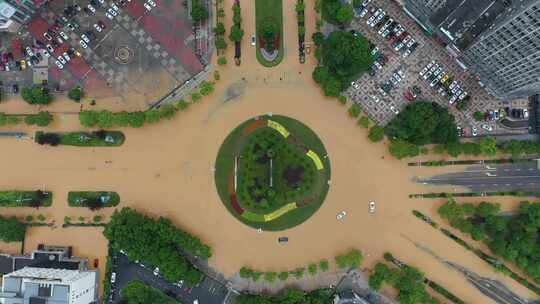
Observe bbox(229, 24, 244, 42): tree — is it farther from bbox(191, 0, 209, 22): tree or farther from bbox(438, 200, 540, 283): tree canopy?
bbox(438, 200, 540, 283): tree canopy

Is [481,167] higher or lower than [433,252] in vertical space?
higher

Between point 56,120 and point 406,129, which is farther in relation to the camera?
point 56,120

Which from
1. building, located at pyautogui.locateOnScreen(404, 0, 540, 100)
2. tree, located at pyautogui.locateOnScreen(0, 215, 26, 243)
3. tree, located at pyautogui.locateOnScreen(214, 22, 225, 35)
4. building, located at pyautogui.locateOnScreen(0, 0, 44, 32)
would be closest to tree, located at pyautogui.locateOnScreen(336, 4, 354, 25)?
building, located at pyautogui.locateOnScreen(404, 0, 540, 100)

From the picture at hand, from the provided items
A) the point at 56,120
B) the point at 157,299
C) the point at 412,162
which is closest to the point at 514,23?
the point at 412,162

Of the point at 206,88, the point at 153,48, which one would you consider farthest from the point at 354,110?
the point at 153,48

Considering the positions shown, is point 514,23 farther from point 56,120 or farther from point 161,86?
point 56,120
